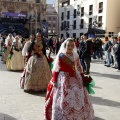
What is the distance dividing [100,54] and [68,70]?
12761mm

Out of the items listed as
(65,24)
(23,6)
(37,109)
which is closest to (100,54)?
(37,109)

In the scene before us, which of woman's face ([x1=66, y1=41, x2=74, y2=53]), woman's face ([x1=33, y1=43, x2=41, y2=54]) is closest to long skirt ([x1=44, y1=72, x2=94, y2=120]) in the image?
woman's face ([x1=66, y1=41, x2=74, y2=53])

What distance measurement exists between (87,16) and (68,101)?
33770 millimetres

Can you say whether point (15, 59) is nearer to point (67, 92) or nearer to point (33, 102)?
point (33, 102)

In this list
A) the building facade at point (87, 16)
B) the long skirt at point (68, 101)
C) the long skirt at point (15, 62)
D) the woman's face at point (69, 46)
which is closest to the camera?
the long skirt at point (68, 101)

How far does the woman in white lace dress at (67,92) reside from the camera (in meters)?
3.91

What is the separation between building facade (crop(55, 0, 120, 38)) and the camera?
32.9 metres

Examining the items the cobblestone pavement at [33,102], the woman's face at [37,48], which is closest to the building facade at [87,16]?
the cobblestone pavement at [33,102]

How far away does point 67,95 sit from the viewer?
155 inches

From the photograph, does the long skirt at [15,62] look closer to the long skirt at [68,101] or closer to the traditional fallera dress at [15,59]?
the traditional fallera dress at [15,59]

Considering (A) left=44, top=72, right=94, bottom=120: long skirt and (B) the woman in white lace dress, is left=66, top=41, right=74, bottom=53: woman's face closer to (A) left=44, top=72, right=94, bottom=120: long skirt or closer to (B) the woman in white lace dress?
(B) the woman in white lace dress

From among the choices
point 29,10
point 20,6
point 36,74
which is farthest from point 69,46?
point 29,10

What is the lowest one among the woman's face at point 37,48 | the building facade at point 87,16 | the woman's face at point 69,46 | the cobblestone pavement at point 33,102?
the cobblestone pavement at point 33,102

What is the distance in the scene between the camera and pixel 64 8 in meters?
42.6
